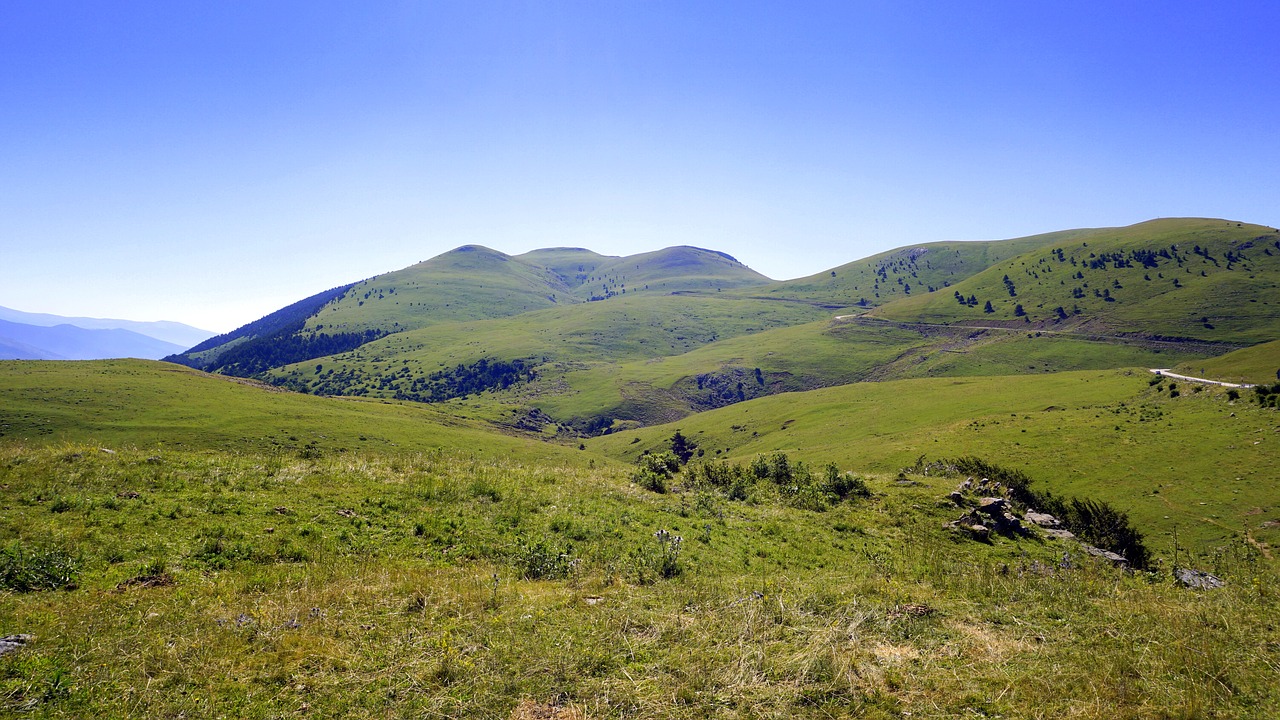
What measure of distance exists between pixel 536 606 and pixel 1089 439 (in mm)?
63807

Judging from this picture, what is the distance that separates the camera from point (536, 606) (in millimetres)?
10711

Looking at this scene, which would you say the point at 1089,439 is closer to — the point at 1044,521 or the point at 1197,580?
the point at 1044,521

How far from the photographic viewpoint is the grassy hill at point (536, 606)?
743 centimetres

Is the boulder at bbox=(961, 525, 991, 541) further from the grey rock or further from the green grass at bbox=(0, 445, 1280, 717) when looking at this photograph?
the grey rock

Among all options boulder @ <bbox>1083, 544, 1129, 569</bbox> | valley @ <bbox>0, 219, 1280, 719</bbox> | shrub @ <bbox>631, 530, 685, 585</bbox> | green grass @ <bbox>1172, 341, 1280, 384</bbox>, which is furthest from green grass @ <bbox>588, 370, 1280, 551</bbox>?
shrub @ <bbox>631, 530, 685, 585</bbox>

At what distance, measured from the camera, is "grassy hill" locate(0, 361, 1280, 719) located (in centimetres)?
743

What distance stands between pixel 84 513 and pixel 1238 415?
258 ft

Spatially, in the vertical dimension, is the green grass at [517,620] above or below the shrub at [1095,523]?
above

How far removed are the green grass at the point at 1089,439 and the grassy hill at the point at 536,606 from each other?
27.5m

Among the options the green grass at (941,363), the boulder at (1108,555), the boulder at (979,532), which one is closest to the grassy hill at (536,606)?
the boulder at (979,532)

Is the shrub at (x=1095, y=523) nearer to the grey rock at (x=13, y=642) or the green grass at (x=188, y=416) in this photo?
the grey rock at (x=13, y=642)

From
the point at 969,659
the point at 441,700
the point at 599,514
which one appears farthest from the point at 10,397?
the point at 969,659

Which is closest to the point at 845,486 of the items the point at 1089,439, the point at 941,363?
the point at 1089,439

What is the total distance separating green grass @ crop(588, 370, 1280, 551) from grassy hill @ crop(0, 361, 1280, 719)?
27.5 meters
